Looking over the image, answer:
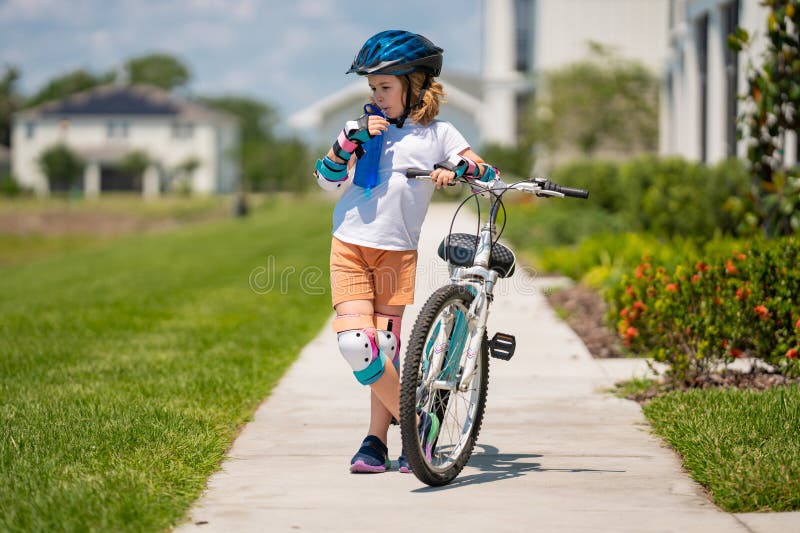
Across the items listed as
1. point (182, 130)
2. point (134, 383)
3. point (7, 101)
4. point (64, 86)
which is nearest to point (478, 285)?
point (134, 383)

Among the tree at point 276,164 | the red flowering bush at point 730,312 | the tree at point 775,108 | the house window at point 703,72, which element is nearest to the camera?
the red flowering bush at point 730,312

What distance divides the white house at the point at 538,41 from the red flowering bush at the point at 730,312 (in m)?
28.2

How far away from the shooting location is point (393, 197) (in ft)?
16.8

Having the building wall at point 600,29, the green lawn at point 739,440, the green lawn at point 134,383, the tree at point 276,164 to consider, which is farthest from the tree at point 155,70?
the green lawn at point 739,440

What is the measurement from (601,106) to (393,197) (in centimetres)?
3377

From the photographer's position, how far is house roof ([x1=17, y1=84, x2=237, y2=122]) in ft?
268

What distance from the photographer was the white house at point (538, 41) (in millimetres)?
38594

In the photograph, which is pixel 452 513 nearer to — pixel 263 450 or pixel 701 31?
pixel 263 450

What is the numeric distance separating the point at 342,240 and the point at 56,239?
39.1 metres

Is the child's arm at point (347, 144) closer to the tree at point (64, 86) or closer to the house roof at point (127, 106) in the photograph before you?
the house roof at point (127, 106)

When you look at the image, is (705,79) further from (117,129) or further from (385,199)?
(117,129)

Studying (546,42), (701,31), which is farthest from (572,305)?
(546,42)

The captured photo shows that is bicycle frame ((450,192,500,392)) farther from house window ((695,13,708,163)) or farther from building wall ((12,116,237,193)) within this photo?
building wall ((12,116,237,193))

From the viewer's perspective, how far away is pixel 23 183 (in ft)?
263
